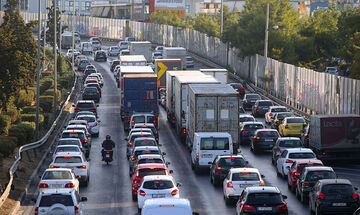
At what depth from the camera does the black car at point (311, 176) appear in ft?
92.3

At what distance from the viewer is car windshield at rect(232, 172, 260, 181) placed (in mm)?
28281

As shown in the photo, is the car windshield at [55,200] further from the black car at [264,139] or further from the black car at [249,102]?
the black car at [249,102]

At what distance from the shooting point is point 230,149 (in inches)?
1435

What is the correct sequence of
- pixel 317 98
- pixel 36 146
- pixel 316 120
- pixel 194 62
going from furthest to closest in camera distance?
pixel 194 62 → pixel 317 98 → pixel 36 146 → pixel 316 120

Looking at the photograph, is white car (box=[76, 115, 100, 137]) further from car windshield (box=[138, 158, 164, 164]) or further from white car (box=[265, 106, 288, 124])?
car windshield (box=[138, 158, 164, 164])

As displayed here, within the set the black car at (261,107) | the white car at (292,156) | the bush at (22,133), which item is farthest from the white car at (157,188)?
the black car at (261,107)

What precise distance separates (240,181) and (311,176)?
2.63 meters

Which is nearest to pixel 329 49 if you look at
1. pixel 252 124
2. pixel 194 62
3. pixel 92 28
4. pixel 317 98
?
pixel 194 62

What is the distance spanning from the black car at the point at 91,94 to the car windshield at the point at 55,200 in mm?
48918

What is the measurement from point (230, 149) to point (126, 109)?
1823cm

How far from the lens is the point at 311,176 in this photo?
93.5 feet

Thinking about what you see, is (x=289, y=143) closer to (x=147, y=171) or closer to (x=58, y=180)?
(x=147, y=171)

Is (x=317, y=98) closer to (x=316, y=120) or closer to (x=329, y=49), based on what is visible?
(x=316, y=120)

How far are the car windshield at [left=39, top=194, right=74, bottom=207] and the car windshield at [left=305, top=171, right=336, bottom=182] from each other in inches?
387
